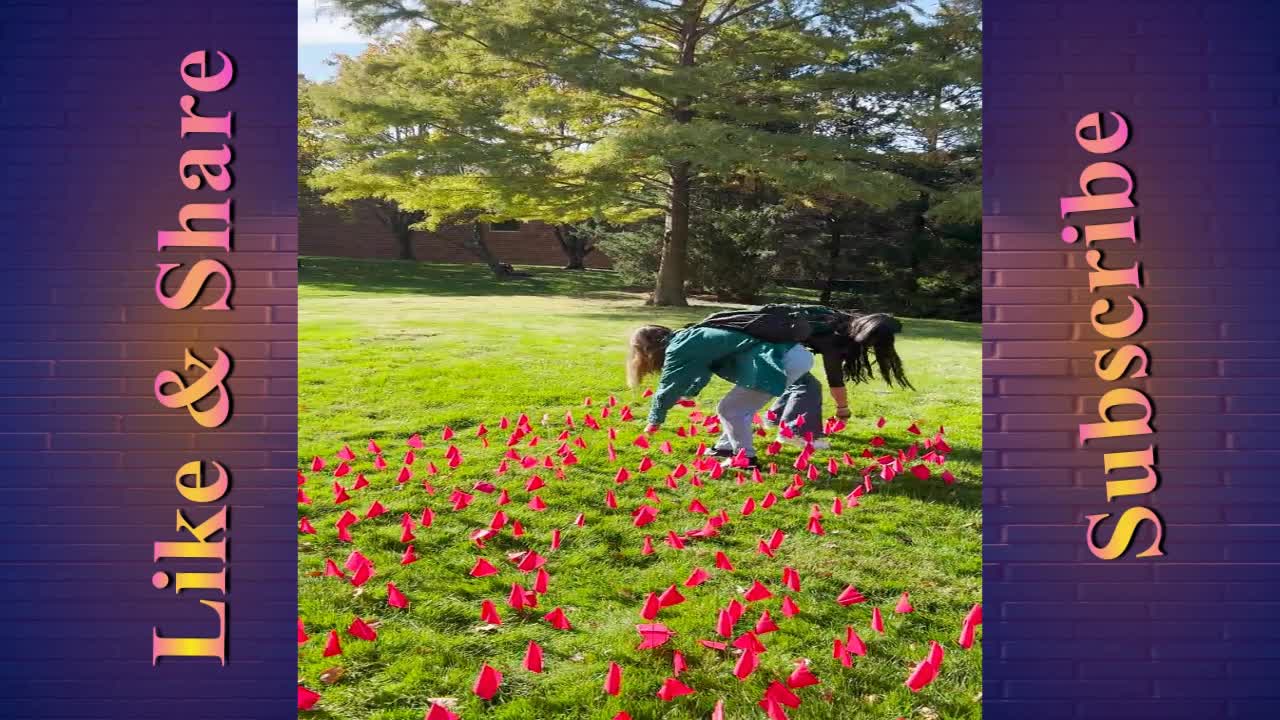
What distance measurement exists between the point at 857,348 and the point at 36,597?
3.41 meters

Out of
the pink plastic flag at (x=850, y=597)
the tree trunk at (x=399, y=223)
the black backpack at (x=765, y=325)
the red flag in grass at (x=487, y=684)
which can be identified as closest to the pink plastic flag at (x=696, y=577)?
the pink plastic flag at (x=850, y=597)

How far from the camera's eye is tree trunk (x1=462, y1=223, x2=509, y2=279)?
18.8m

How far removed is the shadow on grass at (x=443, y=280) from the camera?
15484 millimetres

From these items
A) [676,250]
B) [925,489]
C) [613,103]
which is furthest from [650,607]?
[613,103]

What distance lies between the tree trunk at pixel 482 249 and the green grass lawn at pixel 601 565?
1214cm

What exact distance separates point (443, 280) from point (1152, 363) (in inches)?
638

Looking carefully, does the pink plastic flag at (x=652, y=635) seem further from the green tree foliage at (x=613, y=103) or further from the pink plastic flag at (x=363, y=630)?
the green tree foliage at (x=613, y=103)

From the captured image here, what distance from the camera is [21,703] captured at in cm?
200

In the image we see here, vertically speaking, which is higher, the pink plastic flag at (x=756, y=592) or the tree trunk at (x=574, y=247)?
the tree trunk at (x=574, y=247)

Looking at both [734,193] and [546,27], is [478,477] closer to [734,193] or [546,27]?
[546,27]

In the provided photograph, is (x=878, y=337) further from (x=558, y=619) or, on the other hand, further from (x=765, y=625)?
(x=558, y=619)

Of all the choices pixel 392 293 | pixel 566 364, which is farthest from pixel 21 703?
pixel 392 293

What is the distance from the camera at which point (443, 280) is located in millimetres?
17344

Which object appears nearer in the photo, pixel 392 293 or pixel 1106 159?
pixel 1106 159
